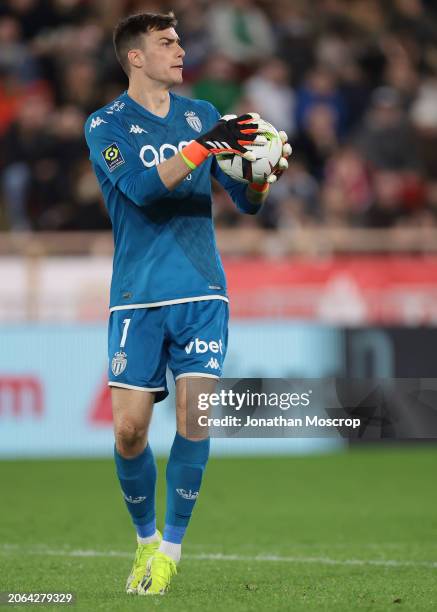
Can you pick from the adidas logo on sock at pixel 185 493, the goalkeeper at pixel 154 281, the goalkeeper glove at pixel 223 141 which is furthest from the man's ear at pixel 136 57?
the adidas logo on sock at pixel 185 493

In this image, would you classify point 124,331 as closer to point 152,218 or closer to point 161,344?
point 161,344

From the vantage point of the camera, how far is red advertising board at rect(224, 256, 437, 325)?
12891mm

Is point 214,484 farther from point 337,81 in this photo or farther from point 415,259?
point 337,81

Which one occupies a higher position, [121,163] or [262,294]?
[121,163]

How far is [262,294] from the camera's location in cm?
1298

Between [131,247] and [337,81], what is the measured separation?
11.0 metres

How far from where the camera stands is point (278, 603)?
5312 mm

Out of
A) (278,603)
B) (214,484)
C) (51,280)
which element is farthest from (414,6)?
(278,603)

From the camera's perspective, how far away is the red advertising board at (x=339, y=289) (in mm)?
12891

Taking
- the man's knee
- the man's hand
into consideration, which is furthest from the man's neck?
the man's knee

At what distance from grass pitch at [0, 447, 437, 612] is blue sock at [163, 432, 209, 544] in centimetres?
27

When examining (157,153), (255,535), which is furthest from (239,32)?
(157,153)

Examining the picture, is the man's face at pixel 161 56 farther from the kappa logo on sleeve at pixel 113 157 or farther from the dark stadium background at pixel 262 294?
the dark stadium background at pixel 262 294

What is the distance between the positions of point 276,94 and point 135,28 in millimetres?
10032
